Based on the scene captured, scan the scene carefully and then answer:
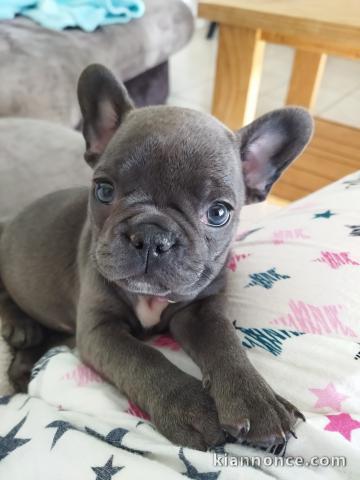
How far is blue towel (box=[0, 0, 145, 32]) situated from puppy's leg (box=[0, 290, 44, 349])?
161 cm

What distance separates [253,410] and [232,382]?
0.07m

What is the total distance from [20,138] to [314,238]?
44.0 inches

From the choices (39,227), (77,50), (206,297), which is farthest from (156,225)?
(77,50)

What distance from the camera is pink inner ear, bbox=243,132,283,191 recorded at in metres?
1.21

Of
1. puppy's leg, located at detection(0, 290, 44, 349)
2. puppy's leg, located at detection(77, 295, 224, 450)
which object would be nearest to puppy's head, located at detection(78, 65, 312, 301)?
puppy's leg, located at detection(77, 295, 224, 450)

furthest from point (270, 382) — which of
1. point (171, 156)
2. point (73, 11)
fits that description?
point (73, 11)

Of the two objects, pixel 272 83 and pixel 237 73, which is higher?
pixel 237 73

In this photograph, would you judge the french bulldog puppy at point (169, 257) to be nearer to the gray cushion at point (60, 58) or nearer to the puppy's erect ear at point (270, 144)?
the puppy's erect ear at point (270, 144)

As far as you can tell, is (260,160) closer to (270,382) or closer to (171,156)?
(171,156)

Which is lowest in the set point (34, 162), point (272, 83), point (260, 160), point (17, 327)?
point (272, 83)

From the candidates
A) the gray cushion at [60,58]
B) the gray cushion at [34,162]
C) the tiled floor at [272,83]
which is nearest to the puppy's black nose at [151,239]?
the gray cushion at [34,162]

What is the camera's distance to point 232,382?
2.93ft

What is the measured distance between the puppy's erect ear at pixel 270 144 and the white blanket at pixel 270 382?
0.16m

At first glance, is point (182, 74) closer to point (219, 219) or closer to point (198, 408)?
point (219, 219)
